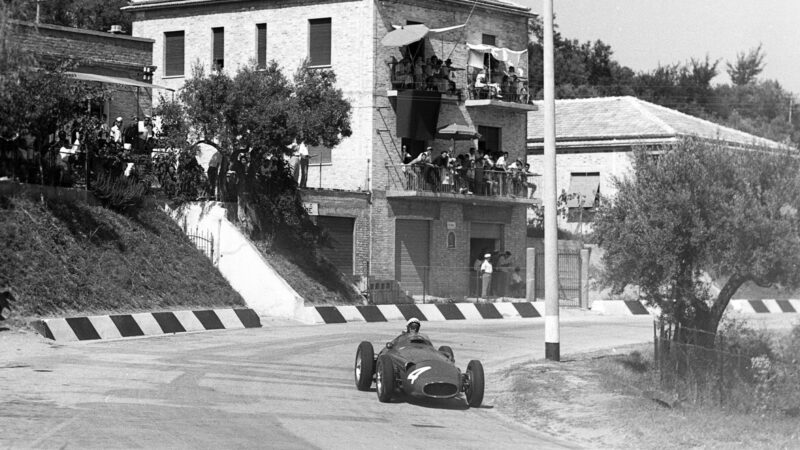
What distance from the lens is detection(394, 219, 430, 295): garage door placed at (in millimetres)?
47219

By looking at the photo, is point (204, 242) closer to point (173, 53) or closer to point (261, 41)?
point (261, 41)

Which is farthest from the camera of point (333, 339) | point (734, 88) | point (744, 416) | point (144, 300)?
point (734, 88)

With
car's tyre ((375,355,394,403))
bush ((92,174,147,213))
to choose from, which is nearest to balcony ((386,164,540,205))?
bush ((92,174,147,213))

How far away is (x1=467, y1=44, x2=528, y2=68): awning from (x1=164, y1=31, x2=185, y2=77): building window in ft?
38.9

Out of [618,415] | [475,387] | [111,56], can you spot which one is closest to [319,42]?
[111,56]

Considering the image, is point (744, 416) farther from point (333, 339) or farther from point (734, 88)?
point (734, 88)

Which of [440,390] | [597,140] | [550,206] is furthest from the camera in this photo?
[597,140]

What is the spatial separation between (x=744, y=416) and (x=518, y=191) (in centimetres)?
3296

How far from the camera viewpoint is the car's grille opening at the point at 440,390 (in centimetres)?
1833

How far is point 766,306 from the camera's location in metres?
47.6

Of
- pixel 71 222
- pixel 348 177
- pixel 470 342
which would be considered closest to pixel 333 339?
pixel 470 342

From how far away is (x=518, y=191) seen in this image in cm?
5194

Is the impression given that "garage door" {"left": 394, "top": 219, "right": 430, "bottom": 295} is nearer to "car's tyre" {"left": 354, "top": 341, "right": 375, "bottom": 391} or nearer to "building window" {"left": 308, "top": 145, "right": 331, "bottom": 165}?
"building window" {"left": 308, "top": 145, "right": 331, "bottom": 165}

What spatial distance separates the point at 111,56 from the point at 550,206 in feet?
91.9
